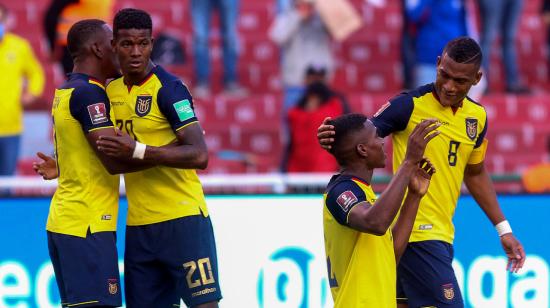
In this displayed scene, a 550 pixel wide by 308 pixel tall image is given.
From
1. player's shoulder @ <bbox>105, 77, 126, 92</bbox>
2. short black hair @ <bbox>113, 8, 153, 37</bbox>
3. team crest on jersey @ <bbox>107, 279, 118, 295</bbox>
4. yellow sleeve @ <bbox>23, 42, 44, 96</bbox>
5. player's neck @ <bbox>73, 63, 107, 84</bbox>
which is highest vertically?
yellow sleeve @ <bbox>23, 42, 44, 96</bbox>

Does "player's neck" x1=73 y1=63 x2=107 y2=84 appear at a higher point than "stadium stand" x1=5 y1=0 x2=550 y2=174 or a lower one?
lower

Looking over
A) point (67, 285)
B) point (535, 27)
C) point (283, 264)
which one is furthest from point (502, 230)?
point (535, 27)

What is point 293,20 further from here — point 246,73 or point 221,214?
point 221,214

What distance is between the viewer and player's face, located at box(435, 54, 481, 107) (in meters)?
6.43

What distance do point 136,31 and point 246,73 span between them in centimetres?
803

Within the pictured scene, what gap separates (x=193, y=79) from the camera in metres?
13.9

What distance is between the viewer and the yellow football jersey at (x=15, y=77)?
1141cm

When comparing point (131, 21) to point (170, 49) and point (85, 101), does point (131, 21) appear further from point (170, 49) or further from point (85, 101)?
point (170, 49)

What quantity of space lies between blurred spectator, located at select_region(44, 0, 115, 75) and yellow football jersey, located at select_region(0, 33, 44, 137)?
32 cm

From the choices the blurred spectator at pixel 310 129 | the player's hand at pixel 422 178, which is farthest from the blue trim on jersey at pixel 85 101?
the blurred spectator at pixel 310 129

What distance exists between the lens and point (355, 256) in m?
5.72

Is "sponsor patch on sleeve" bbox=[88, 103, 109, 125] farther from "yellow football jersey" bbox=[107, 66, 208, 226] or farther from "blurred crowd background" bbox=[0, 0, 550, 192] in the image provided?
"blurred crowd background" bbox=[0, 0, 550, 192]

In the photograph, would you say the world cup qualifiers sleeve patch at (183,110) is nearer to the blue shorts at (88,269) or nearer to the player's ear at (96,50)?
the player's ear at (96,50)

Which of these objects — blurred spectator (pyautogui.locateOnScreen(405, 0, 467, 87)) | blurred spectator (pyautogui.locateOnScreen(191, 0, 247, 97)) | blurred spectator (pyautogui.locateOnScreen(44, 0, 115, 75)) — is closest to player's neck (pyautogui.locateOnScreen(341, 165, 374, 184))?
blurred spectator (pyautogui.locateOnScreen(405, 0, 467, 87))
